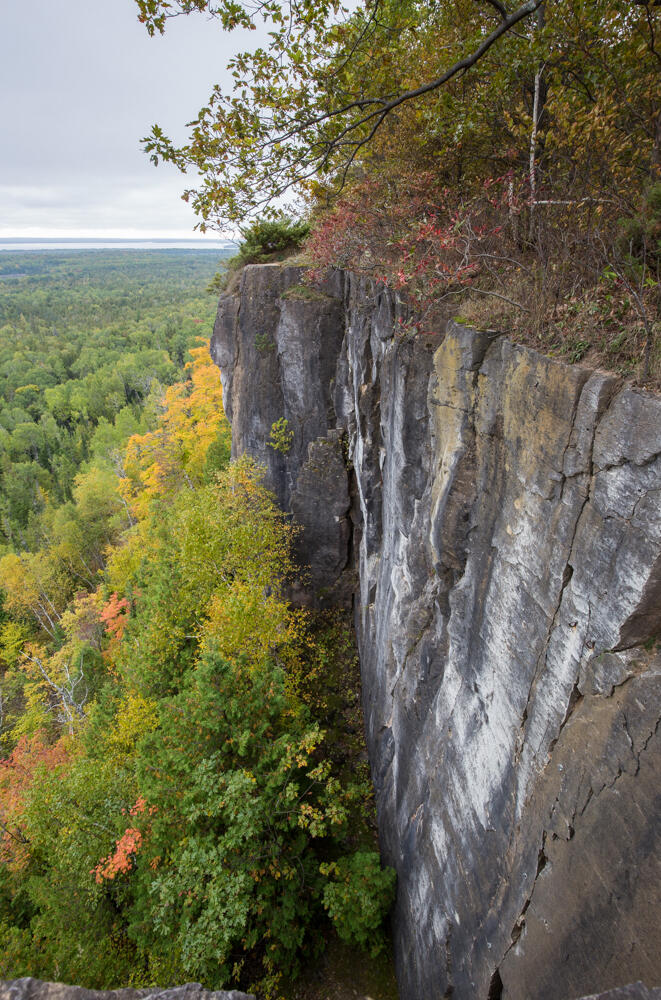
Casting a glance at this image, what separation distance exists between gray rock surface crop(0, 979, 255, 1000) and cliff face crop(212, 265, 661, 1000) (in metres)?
3.08

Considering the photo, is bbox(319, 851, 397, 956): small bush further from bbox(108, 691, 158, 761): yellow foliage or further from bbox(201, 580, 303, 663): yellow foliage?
bbox(108, 691, 158, 761): yellow foliage

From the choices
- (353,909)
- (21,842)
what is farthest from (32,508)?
(353,909)

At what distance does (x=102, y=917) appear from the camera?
1139 centimetres

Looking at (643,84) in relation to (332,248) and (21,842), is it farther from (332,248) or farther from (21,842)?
(21,842)

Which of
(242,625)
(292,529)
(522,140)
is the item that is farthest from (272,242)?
(242,625)

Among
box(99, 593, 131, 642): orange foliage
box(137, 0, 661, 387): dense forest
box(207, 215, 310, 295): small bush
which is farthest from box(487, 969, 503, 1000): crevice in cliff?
box(99, 593, 131, 642): orange foliage

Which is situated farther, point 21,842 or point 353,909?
point 21,842

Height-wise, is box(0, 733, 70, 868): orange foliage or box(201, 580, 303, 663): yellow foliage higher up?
box(201, 580, 303, 663): yellow foliage

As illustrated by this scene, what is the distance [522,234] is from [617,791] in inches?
Answer: 260

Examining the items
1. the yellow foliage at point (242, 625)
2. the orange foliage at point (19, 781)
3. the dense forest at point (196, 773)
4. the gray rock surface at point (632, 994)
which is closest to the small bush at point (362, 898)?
the dense forest at point (196, 773)

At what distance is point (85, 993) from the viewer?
3502 mm

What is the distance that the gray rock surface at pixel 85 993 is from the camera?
3.45 metres

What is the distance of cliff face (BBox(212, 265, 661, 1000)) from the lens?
3.81 meters

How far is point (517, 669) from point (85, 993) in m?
4.71
